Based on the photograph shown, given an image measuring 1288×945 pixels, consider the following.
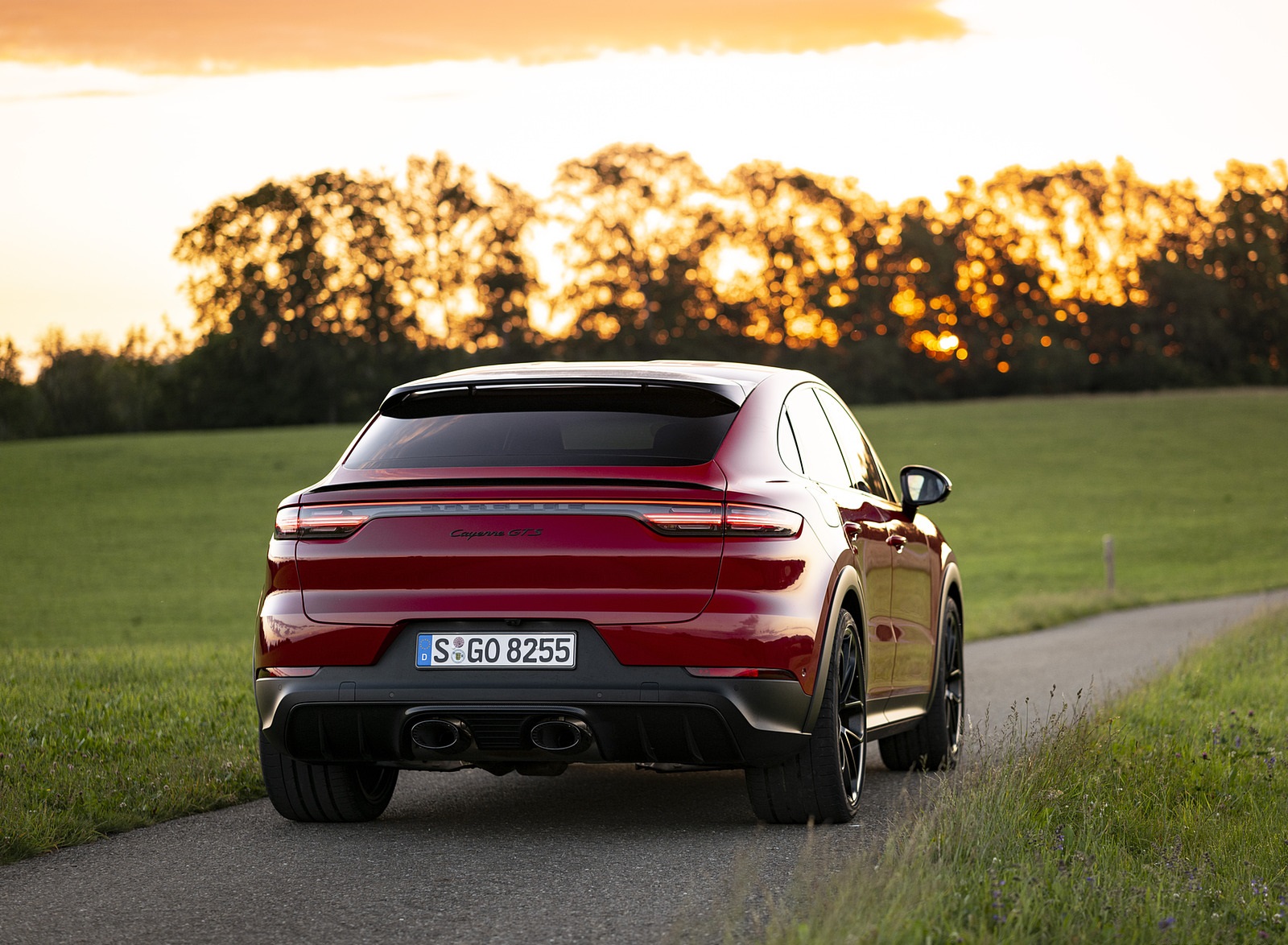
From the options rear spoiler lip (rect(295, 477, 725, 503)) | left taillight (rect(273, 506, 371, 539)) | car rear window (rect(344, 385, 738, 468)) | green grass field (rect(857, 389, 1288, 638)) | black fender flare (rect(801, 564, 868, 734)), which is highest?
car rear window (rect(344, 385, 738, 468))

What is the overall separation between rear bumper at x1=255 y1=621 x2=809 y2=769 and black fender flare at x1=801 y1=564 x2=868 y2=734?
0.07 m

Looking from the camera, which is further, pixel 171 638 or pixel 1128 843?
pixel 171 638

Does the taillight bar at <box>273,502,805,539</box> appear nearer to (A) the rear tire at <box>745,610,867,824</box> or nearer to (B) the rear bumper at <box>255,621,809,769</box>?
(B) the rear bumper at <box>255,621,809,769</box>

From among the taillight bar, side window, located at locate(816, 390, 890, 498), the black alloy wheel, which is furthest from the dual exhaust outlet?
side window, located at locate(816, 390, 890, 498)

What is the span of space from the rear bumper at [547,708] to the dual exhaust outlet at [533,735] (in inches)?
0.6

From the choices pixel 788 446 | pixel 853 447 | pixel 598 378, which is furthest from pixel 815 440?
pixel 598 378

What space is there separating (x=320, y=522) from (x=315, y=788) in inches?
49.1

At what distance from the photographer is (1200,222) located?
9512 centimetres

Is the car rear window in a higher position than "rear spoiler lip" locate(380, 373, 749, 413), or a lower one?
lower

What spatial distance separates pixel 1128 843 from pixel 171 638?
19625 mm

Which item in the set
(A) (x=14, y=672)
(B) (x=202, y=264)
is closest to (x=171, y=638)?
(A) (x=14, y=672)

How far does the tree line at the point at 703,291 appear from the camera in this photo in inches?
2940

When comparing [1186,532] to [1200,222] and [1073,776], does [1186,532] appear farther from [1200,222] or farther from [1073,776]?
[1200,222]

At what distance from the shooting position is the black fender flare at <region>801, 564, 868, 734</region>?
5848 millimetres
